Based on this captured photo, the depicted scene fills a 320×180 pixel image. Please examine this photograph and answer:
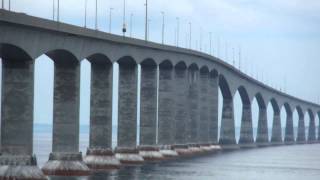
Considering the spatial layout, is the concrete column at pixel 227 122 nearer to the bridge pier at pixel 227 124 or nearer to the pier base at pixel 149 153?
the bridge pier at pixel 227 124

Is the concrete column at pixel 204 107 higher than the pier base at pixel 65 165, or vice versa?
the concrete column at pixel 204 107

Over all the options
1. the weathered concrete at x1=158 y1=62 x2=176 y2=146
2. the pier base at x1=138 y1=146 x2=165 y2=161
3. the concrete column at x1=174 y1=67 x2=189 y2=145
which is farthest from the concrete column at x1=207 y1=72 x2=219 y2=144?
the pier base at x1=138 y1=146 x2=165 y2=161

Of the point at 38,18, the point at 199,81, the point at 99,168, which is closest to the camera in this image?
the point at 38,18

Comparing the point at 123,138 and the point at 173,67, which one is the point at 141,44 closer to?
the point at 123,138

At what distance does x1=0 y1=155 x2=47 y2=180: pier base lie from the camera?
7262cm

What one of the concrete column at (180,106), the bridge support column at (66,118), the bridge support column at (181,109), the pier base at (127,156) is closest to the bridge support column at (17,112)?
the bridge support column at (66,118)

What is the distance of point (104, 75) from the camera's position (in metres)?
99.8

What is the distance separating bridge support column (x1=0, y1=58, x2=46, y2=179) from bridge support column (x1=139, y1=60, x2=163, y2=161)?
4337cm

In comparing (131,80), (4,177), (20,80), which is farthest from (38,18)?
(131,80)

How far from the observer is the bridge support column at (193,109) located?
14839 centimetres

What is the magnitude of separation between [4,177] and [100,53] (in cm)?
2837

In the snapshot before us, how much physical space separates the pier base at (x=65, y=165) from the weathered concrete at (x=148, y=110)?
103ft

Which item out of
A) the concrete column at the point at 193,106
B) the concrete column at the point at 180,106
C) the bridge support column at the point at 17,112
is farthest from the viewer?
the concrete column at the point at 193,106

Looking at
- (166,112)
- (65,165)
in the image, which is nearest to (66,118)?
(65,165)
